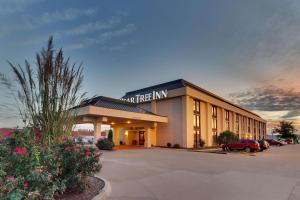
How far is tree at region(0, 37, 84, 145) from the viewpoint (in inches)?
191

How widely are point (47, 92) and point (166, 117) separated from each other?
25.6 meters

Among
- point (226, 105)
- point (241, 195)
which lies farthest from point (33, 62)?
point (226, 105)

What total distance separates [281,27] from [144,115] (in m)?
16.9

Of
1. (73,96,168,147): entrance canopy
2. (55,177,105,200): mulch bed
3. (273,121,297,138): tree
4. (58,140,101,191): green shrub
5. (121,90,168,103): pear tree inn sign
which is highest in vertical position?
(121,90,168,103): pear tree inn sign

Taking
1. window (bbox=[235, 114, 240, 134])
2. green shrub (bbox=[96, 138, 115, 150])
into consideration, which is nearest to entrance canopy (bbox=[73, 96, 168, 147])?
green shrub (bbox=[96, 138, 115, 150])

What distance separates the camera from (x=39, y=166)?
3.98m

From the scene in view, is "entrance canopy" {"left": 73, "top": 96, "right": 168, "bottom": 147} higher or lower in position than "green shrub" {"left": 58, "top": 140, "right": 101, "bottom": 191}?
higher

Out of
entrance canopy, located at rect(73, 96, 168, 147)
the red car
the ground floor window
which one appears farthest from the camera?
the ground floor window

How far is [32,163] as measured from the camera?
152 inches

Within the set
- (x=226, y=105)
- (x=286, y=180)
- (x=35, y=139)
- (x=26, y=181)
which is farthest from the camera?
(x=226, y=105)

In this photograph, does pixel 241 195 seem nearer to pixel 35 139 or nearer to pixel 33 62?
pixel 35 139

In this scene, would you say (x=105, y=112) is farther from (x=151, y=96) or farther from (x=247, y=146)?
(x=247, y=146)

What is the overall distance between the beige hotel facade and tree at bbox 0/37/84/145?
52.7 ft

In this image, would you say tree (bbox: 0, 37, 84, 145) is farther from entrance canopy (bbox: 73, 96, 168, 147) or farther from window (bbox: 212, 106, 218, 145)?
window (bbox: 212, 106, 218, 145)
